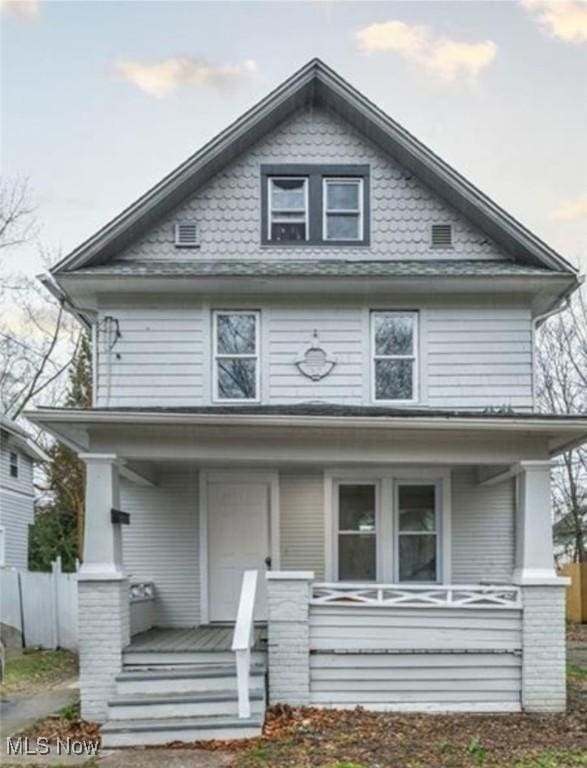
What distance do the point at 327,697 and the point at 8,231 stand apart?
2036 centimetres

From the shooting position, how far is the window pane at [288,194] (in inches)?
470

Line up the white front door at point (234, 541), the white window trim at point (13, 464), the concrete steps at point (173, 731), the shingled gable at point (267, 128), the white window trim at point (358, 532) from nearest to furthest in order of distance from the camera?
the concrete steps at point (173, 731) < the shingled gable at point (267, 128) < the white window trim at point (358, 532) < the white front door at point (234, 541) < the white window trim at point (13, 464)

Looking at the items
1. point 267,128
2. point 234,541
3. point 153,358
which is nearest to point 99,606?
point 234,541

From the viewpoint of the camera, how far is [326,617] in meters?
9.11

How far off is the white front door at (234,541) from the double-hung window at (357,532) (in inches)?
43.4

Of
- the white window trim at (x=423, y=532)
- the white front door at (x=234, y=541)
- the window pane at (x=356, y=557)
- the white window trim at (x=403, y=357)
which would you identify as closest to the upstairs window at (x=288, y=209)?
the white window trim at (x=403, y=357)

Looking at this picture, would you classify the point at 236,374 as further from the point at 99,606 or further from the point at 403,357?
the point at 99,606

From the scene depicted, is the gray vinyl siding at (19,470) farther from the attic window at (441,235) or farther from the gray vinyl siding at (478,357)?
the attic window at (441,235)

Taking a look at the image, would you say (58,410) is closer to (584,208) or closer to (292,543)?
(292,543)

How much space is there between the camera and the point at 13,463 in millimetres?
23078

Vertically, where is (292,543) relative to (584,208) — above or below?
below

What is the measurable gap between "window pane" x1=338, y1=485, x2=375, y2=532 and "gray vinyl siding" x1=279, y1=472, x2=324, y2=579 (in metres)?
0.31

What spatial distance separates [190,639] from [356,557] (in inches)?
108

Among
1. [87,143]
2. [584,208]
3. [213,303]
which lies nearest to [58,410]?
[213,303]
